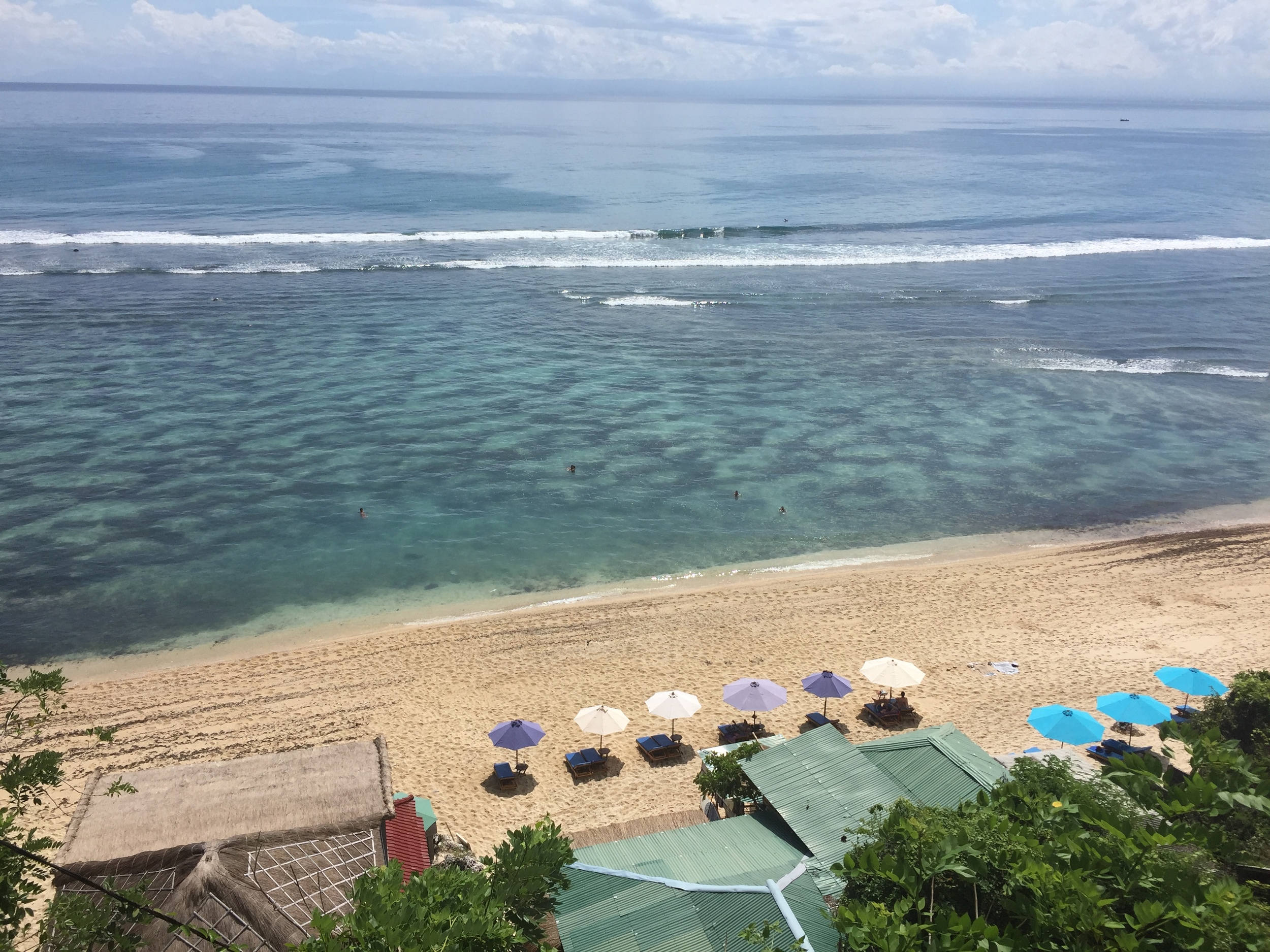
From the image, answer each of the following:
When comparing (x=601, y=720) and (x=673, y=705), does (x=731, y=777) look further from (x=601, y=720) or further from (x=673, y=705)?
(x=601, y=720)

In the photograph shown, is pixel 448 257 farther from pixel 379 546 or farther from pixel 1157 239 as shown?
pixel 1157 239

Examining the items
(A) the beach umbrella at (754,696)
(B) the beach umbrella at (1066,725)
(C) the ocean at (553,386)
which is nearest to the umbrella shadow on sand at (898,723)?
(A) the beach umbrella at (754,696)

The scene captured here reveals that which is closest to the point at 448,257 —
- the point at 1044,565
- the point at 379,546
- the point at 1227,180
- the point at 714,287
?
the point at 714,287

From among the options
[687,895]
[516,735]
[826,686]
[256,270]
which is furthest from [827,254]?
[687,895]

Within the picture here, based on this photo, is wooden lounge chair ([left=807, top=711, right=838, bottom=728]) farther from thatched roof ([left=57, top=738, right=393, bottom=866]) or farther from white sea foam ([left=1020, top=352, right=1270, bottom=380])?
white sea foam ([left=1020, top=352, right=1270, bottom=380])

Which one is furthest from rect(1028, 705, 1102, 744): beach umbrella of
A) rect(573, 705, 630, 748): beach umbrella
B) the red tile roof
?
the red tile roof
